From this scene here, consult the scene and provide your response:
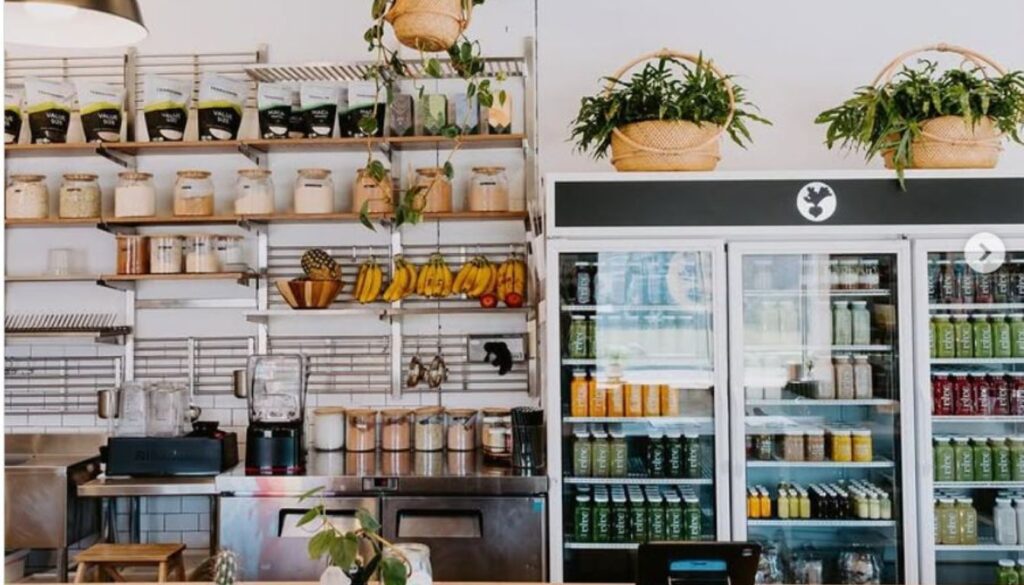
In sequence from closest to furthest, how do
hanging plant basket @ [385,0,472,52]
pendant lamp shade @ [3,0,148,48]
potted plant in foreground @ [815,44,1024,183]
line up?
pendant lamp shade @ [3,0,148,48] → hanging plant basket @ [385,0,472,52] → potted plant in foreground @ [815,44,1024,183]

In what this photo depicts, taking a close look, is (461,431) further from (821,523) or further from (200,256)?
(821,523)

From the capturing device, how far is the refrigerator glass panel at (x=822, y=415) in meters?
3.61

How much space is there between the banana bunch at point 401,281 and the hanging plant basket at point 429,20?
1576mm

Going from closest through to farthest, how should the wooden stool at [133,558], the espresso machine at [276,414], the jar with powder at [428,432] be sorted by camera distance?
the wooden stool at [133,558] < the espresso machine at [276,414] < the jar with powder at [428,432]

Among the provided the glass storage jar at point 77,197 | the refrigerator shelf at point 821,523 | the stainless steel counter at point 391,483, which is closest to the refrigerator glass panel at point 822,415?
the refrigerator shelf at point 821,523

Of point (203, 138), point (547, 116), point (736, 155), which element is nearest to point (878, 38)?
point (736, 155)

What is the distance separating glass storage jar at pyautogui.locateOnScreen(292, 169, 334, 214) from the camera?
4121 millimetres

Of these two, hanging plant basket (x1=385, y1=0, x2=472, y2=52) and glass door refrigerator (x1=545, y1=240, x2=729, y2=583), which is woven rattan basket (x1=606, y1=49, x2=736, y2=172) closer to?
glass door refrigerator (x1=545, y1=240, x2=729, y2=583)

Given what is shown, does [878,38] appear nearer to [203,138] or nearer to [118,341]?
[203,138]

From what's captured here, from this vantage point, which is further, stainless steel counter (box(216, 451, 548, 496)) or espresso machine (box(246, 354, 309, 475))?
espresso machine (box(246, 354, 309, 475))

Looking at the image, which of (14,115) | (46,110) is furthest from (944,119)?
(14,115)

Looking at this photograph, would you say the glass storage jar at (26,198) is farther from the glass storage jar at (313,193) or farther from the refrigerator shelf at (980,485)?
the refrigerator shelf at (980,485)

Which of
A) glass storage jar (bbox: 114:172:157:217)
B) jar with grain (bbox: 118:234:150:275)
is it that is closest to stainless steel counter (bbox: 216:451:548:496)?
jar with grain (bbox: 118:234:150:275)

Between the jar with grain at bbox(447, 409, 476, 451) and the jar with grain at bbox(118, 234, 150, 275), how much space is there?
168 cm
